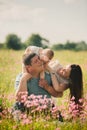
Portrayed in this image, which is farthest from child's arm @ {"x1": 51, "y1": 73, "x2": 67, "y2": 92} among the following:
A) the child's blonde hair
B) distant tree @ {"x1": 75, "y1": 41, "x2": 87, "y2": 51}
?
distant tree @ {"x1": 75, "y1": 41, "x2": 87, "y2": 51}

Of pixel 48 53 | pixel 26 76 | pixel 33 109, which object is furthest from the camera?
pixel 48 53

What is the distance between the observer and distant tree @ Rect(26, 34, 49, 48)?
301cm

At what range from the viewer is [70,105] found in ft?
9.47

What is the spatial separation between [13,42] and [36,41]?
17 cm

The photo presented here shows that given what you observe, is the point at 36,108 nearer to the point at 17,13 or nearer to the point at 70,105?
the point at 70,105

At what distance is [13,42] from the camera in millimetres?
3041

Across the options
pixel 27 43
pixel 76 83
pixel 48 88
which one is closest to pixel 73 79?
pixel 76 83

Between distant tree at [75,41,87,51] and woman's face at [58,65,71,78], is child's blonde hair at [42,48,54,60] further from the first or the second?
distant tree at [75,41,87,51]

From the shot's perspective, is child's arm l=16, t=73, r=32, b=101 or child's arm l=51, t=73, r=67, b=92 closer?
child's arm l=16, t=73, r=32, b=101

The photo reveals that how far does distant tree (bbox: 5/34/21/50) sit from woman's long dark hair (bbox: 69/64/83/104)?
44cm

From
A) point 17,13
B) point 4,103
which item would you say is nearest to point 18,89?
point 4,103

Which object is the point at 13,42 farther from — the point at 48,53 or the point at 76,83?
the point at 76,83

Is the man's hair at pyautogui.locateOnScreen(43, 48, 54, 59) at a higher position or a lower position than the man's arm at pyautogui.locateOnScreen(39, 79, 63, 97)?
higher

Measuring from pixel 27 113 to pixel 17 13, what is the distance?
0.77 metres
